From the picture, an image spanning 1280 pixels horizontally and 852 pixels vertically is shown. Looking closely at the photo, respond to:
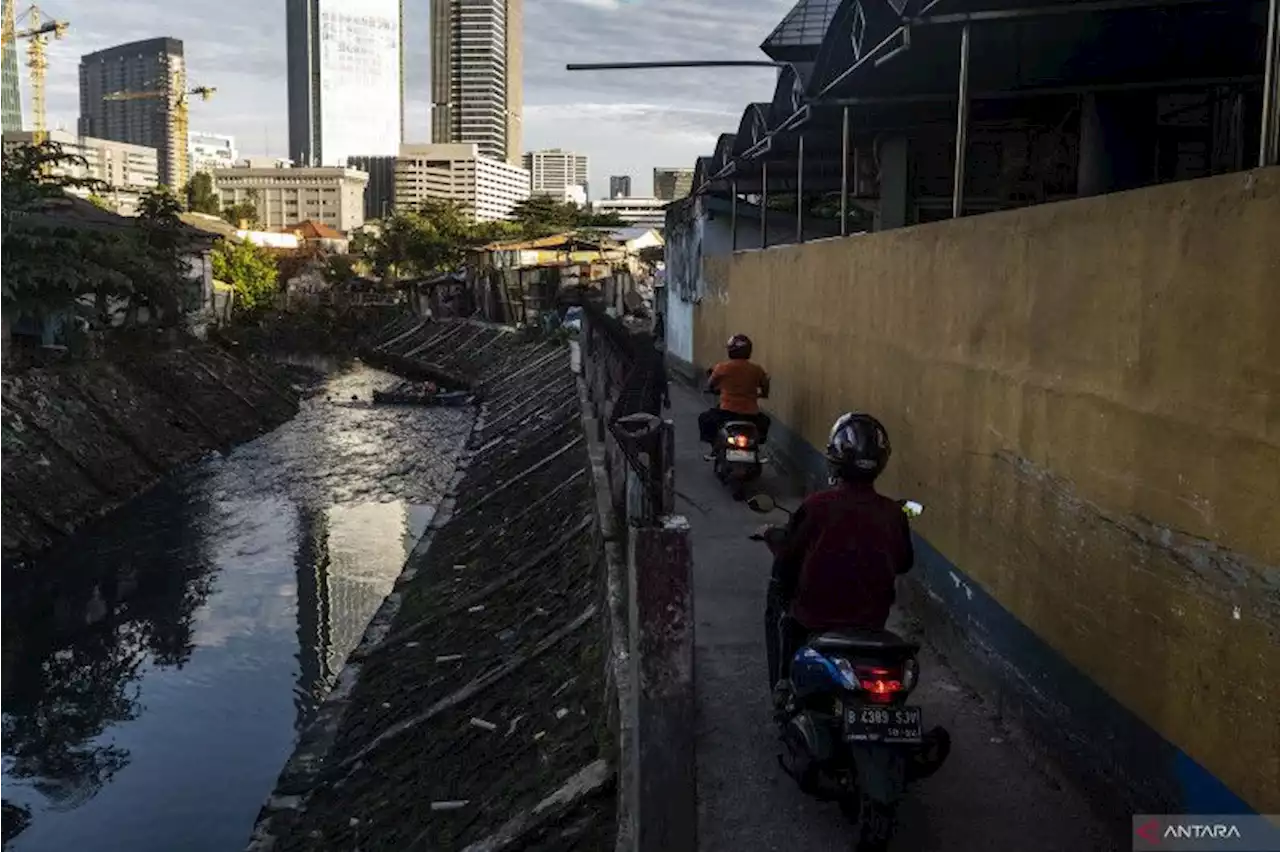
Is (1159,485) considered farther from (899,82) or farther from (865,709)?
(899,82)

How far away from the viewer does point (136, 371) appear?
2405 cm

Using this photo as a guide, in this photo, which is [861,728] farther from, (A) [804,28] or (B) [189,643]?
(A) [804,28]

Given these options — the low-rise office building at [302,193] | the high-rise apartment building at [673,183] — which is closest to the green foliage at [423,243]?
the high-rise apartment building at [673,183]

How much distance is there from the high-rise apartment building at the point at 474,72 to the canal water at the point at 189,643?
150 meters

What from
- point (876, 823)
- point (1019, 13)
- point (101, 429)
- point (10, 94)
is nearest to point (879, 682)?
point (876, 823)

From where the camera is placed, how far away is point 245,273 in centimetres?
4503

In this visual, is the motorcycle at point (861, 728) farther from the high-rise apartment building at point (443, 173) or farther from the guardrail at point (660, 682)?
the high-rise apartment building at point (443, 173)

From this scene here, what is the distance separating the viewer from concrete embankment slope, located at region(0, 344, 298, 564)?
16672 millimetres

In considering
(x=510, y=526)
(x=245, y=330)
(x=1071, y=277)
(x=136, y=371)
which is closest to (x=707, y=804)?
(x=1071, y=277)

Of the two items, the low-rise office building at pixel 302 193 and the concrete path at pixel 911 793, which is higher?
the low-rise office building at pixel 302 193

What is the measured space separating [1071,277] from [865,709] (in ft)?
6.87

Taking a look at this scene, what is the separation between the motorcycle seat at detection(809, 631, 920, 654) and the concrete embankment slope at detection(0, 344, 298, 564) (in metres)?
14.3

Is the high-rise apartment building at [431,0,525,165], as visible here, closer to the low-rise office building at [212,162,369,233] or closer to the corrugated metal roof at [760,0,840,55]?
the low-rise office building at [212,162,369,233]

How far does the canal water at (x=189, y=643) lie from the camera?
30.8ft
